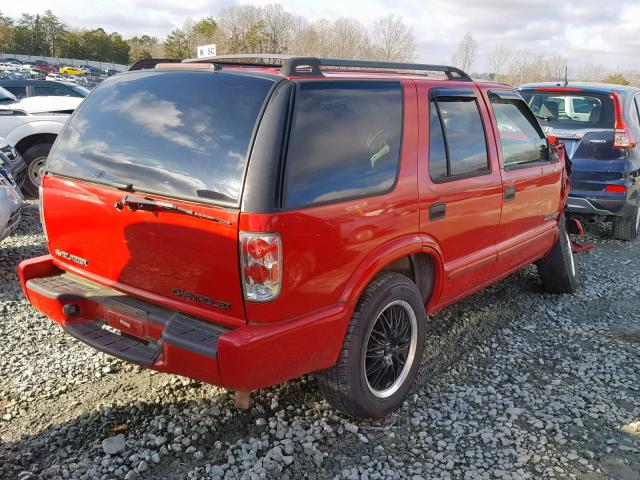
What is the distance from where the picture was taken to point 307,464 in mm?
2725

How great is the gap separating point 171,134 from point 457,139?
5.76 feet

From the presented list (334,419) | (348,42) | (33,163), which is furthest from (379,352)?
(348,42)

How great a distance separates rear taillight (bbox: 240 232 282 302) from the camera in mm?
2357

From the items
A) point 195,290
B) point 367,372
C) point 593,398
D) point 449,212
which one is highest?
point 449,212

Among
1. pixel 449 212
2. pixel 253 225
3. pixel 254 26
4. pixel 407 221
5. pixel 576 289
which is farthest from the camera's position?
pixel 254 26

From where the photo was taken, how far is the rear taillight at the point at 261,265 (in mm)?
2357

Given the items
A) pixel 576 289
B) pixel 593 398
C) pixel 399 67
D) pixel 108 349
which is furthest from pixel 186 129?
pixel 576 289

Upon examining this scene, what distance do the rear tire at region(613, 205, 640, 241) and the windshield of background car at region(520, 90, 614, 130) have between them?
4.08 ft

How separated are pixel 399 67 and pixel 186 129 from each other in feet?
5.08

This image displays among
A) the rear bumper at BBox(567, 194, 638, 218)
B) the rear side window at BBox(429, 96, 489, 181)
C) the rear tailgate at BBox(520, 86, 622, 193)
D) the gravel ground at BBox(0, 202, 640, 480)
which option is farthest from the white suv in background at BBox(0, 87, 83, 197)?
the rear bumper at BBox(567, 194, 638, 218)

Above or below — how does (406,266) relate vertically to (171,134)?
below

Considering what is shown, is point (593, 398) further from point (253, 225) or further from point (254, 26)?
point (254, 26)

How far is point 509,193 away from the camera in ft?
12.8

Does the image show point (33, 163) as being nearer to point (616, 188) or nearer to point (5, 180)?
point (5, 180)
